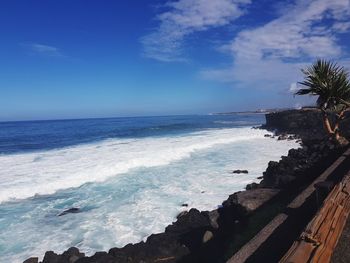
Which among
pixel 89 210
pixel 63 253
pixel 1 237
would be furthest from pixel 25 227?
pixel 63 253

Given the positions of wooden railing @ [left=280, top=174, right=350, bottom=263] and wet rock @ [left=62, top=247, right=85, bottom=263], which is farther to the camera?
wet rock @ [left=62, top=247, right=85, bottom=263]

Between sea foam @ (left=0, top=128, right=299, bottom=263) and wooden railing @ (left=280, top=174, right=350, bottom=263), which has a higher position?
wooden railing @ (left=280, top=174, right=350, bottom=263)

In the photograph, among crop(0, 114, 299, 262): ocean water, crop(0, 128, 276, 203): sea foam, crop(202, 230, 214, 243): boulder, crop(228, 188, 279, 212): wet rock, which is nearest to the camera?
crop(202, 230, 214, 243): boulder

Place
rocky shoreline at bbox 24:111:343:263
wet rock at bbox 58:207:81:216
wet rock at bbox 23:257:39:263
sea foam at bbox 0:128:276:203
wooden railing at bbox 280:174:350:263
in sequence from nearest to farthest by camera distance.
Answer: wooden railing at bbox 280:174:350:263 → rocky shoreline at bbox 24:111:343:263 → wet rock at bbox 23:257:39:263 → wet rock at bbox 58:207:81:216 → sea foam at bbox 0:128:276:203

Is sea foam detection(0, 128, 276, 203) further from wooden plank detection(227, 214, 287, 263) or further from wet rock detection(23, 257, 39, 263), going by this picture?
wooden plank detection(227, 214, 287, 263)

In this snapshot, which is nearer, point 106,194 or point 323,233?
point 323,233

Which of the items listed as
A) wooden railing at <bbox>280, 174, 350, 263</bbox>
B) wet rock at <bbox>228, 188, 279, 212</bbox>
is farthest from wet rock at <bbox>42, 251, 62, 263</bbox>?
wooden railing at <bbox>280, 174, 350, 263</bbox>

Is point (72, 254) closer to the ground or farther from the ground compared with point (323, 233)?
closer to the ground

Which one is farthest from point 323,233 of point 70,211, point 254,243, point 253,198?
point 70,211

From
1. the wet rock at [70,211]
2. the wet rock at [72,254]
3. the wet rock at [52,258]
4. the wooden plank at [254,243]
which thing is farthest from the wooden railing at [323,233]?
the wet rock at [70,211]

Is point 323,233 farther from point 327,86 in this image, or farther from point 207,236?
point 327,86

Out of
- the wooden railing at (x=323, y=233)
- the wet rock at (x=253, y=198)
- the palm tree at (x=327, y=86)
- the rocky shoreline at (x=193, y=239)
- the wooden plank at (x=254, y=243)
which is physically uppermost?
the palm tree at (x=327, y=86)

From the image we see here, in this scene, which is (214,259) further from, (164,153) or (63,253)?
(164,153)

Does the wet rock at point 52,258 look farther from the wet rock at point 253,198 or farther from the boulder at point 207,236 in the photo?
the wet rock at point 253,198
